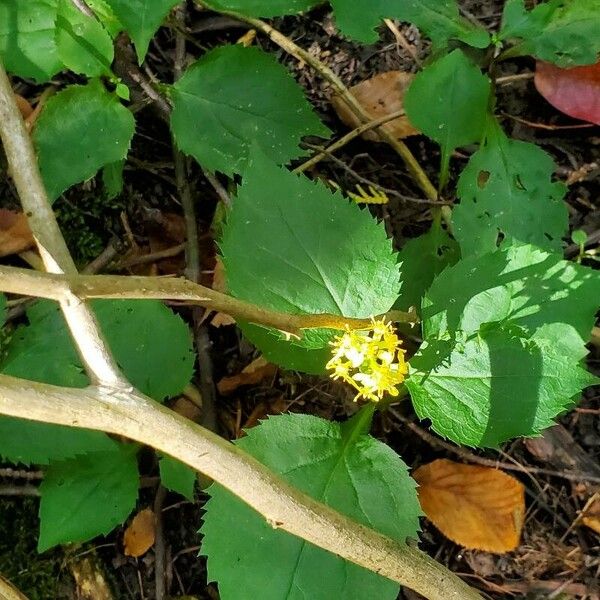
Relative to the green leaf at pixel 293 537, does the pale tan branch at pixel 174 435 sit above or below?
above

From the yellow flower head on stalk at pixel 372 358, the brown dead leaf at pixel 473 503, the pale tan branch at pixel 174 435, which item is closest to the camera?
the pale tan branch at pixel 174 435

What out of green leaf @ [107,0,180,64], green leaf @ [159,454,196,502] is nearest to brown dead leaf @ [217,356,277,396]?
green leaf @ [159,454,196,502]

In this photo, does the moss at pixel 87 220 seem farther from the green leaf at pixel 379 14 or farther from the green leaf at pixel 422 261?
the green leaf at pixel 422 261

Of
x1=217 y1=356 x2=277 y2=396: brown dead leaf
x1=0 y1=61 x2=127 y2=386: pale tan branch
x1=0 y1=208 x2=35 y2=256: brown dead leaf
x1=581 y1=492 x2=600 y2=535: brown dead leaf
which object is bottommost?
x1=581 y1=492 x2=600 y2=535: brown dead leaf

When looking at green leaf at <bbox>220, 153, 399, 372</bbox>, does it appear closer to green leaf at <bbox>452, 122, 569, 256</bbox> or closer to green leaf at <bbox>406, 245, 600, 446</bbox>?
green leaf at <bbox>406, 245, 600, 446</bbox>

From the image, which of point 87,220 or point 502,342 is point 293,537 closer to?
point 502,342

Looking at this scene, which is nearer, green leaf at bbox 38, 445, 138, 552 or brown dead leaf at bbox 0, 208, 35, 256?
green leaf at bbox 38, 445, 138, 552

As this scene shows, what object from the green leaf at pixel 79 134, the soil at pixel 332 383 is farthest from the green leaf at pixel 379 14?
the green leaf at pixel 79 134

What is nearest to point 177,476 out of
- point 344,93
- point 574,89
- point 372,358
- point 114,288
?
point 372,358
